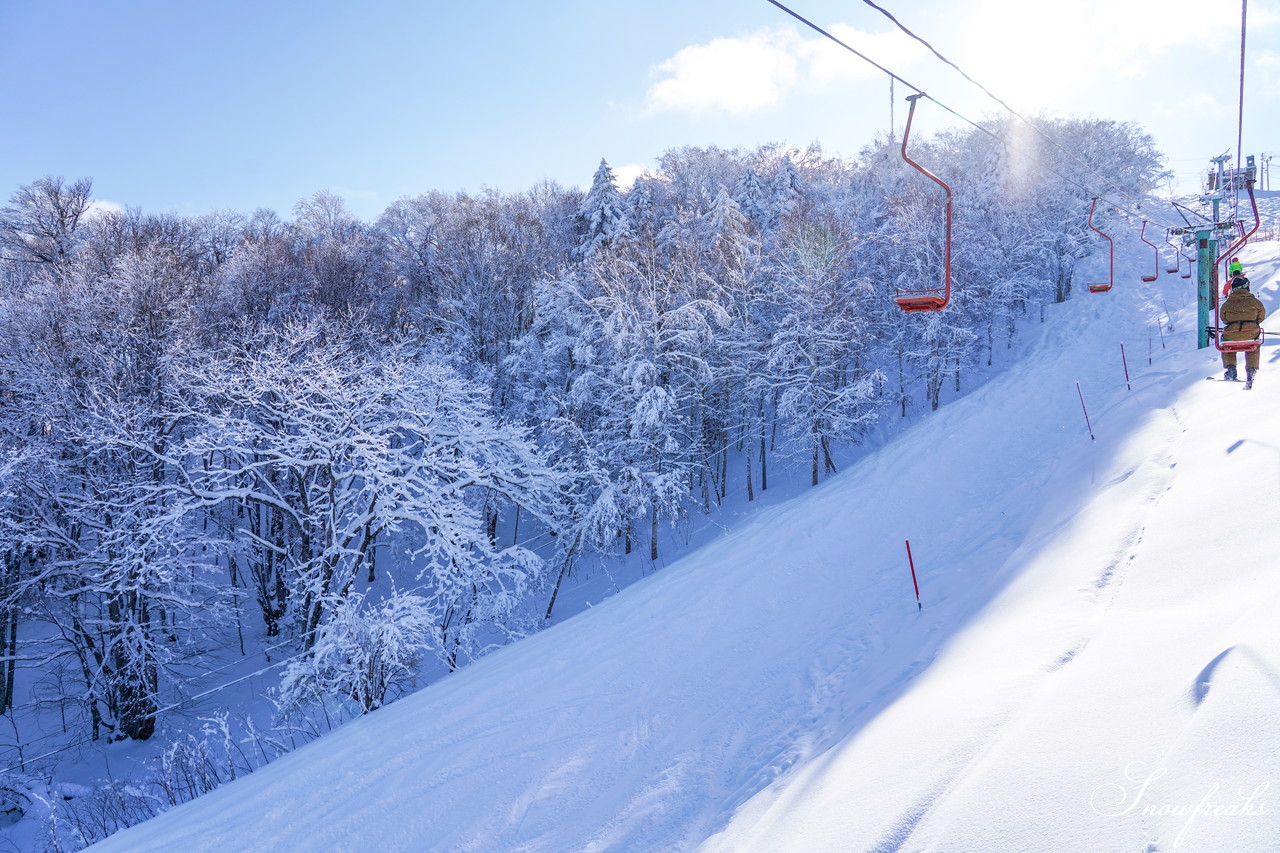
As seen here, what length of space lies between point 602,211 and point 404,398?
21.2 m

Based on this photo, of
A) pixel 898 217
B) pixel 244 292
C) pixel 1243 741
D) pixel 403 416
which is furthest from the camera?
pixel 898 217

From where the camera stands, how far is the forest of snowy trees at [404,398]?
608 inches

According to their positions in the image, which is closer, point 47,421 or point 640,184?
point 47,421

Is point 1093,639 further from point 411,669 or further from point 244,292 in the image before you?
point 244,292

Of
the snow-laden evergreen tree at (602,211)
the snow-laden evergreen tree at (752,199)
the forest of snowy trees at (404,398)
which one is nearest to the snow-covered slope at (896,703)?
the forest of snowy trees at (404,398)

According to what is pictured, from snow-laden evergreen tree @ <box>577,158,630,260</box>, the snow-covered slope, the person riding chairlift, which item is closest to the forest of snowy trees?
snow-laden evergreen tree @ <box>577,158,630,260</box>

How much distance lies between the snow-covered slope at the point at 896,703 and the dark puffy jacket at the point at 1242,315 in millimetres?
1645

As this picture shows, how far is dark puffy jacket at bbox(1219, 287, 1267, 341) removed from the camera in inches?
365

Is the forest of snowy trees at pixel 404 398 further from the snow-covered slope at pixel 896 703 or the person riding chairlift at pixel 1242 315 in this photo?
the person riding chairlift at pixel 1242 315

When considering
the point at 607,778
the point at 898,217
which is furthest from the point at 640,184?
the point at 607,778

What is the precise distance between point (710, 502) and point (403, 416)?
16.0m

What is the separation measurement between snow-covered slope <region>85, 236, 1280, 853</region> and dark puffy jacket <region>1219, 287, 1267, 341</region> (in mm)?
1645

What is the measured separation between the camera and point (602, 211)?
111 feet

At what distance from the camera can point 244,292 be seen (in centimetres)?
2636
